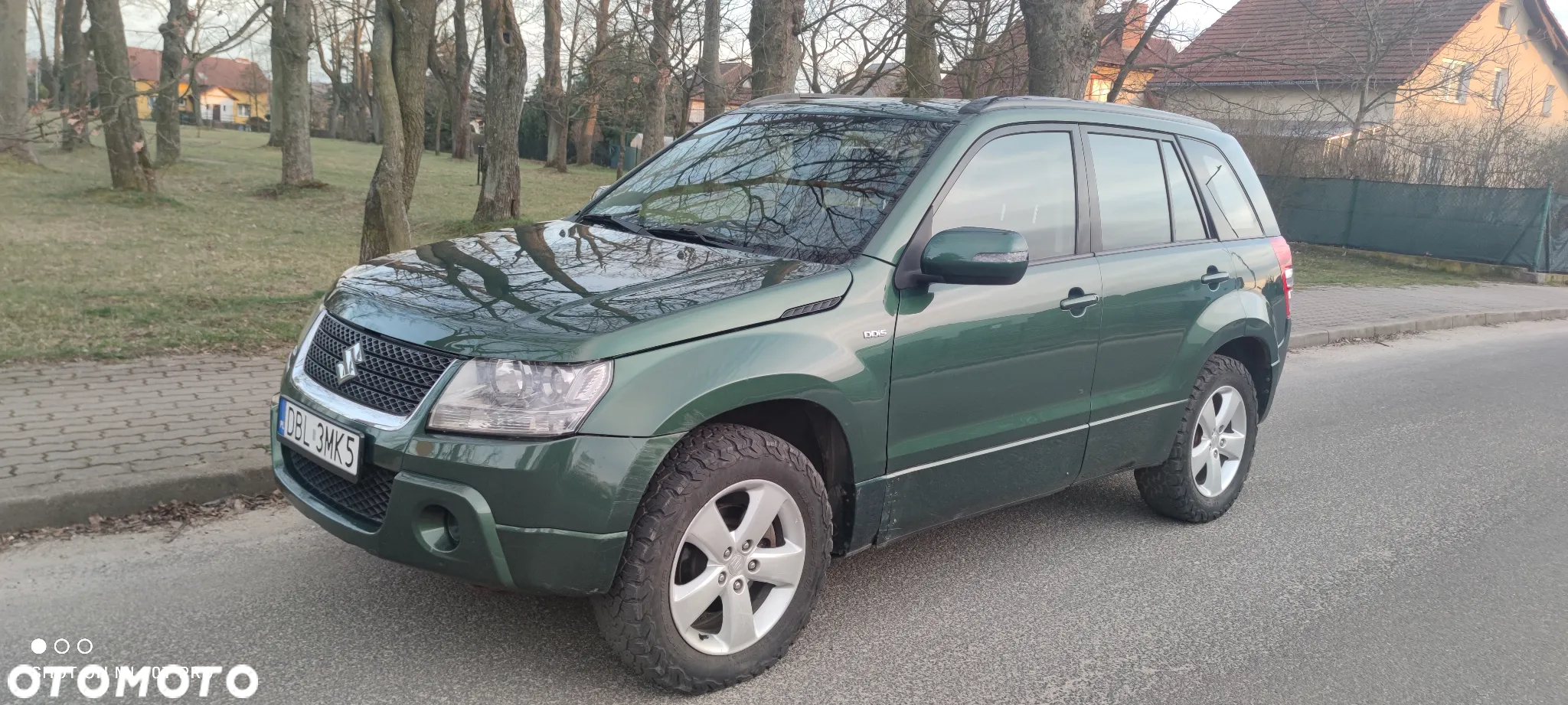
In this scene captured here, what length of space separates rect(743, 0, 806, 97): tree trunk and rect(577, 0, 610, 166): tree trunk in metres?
7.48

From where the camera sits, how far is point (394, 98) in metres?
9.29

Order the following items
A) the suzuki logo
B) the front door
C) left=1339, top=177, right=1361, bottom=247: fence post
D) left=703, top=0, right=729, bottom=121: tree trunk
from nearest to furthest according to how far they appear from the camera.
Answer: the suzuki logo
the front door
left=703, top=0, right=729, bottom=121: tree trunk
left=1339, top=177, right=1361, bottom=247: fence post

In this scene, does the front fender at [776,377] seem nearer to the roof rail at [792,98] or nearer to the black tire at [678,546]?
the black tire at [678,546]

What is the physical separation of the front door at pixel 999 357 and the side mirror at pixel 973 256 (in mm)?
110

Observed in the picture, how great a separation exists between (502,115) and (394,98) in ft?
27.3

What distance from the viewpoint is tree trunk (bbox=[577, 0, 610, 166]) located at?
24.3 metres

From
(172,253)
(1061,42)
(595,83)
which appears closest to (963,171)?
(1061,42)

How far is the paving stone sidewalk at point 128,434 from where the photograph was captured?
443 cm

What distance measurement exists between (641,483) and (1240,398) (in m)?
3.44

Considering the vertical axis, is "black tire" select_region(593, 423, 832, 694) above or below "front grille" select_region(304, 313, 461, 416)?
below

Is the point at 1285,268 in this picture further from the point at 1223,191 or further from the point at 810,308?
the point at 810,308

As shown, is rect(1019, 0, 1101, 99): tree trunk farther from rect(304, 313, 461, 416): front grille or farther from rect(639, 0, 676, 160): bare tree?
rect(304, 313, 461, 416): front grille

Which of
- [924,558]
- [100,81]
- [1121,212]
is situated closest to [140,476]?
[924,558]

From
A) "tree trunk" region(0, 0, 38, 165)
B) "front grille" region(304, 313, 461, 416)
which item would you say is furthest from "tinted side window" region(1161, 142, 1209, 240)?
"tree trunk" region(0, 0, 38, 165)
